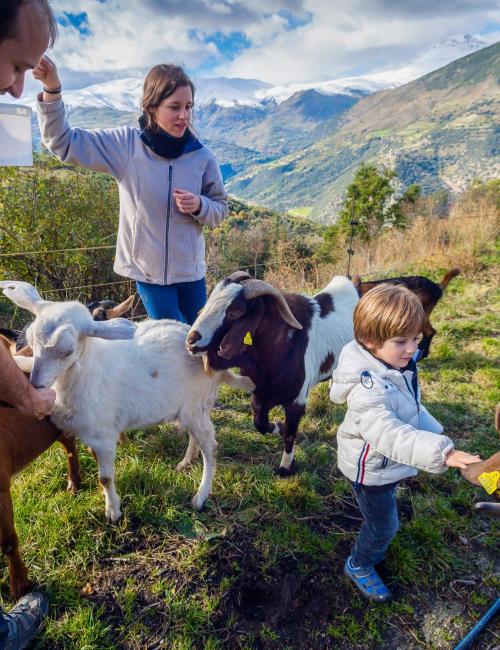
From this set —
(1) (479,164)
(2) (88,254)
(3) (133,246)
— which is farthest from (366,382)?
(1) (479,164)

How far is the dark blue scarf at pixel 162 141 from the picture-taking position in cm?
278

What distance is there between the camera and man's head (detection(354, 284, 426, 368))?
6.36ft

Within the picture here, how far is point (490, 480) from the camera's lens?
1.39 m

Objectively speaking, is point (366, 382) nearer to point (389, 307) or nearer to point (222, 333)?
point (389, 307)

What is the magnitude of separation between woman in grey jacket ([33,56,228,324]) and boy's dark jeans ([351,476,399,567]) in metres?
2.02

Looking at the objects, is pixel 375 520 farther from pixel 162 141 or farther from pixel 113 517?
pixel 162 141

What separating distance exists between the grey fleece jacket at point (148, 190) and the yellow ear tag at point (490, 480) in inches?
94.1

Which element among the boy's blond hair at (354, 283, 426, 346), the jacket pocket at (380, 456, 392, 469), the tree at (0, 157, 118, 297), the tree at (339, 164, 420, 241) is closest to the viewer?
the boy's blond hair at (354, 283, 426, 346)

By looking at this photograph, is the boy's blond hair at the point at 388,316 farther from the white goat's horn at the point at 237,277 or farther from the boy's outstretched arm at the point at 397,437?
the white goat's horn at the point at 237,277

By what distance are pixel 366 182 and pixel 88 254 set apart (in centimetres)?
1767

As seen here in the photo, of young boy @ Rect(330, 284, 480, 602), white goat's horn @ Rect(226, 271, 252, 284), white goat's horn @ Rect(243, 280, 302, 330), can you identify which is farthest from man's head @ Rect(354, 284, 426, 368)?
white goat's horn @ Rect(226, 271, 252, 284)

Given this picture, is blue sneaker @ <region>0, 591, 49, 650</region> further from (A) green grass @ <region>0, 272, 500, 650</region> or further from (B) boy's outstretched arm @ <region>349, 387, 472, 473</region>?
(B) boy's outstretched arm @ <region>349, 387, 472, 473</region>

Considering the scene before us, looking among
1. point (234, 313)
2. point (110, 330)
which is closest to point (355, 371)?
point (234, 313)

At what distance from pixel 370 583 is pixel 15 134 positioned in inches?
134
